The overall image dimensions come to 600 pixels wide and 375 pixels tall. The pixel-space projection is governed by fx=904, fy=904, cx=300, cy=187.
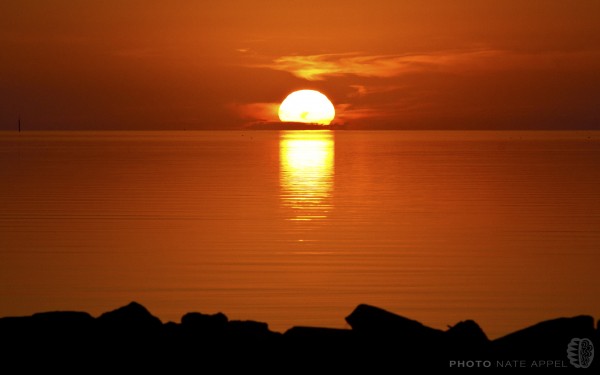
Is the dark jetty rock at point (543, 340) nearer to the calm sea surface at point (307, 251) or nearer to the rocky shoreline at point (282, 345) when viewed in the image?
the rocky shoreline at point (282, 345)

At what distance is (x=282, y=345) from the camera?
377 inches

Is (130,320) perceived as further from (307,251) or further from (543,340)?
(307,251)

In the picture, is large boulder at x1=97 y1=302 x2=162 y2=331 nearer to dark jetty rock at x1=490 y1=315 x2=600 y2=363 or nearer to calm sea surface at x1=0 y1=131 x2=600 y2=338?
calm sea surface at x1=0 y1=131 x2=600 y2=338

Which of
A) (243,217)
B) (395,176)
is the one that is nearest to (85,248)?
(243,217)

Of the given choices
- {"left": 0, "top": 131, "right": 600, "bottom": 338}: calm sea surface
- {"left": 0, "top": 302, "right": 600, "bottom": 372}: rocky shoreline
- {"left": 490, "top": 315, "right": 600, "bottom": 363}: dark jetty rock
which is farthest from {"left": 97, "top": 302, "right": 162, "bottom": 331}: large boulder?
{"left": 490, "top": 315, "right": 600, "bottom": 363}: dark jetty rock

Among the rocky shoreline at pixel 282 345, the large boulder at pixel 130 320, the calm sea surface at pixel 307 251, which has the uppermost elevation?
the calm sea surface at pixel 307 251

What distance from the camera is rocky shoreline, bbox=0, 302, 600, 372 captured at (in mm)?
9312

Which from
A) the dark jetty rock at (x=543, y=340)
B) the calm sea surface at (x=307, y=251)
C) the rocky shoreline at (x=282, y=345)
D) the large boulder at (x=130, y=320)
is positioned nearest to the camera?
the rocky shoreline at (x=282, y=345)

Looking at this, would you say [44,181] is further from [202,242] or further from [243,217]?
[202,242]

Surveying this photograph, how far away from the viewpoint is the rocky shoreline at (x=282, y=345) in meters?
9.31

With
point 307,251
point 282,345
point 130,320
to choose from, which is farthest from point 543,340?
point 307,251

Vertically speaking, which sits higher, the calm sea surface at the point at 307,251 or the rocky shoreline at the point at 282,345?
the calm sea surface at the point at 307,251

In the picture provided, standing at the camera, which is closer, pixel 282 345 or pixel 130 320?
pixel 282 345

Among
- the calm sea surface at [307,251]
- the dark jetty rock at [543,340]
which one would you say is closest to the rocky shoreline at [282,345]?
the dark jetty rock at [543,340]
